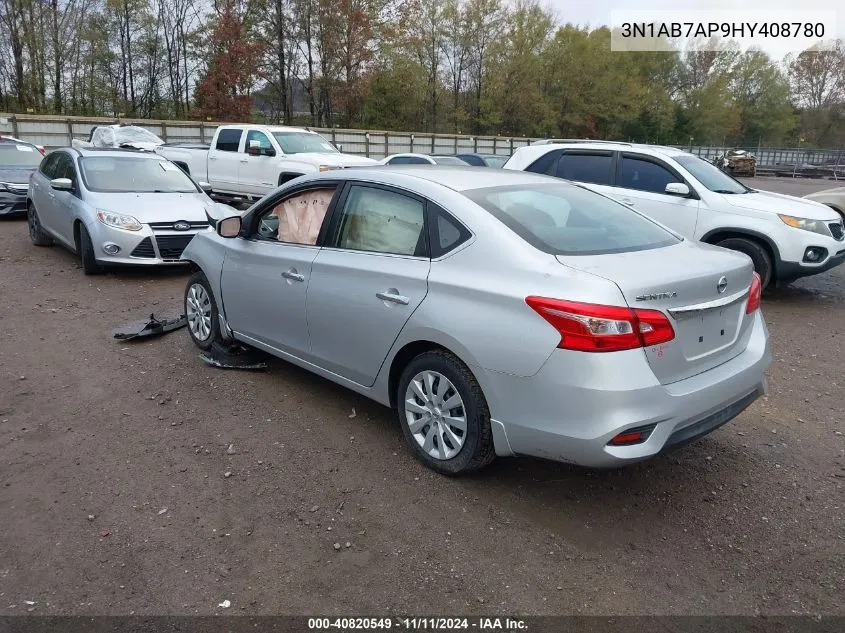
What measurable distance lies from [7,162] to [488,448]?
14.6 metres

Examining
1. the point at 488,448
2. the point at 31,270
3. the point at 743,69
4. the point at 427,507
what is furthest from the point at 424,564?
the point at 743,69

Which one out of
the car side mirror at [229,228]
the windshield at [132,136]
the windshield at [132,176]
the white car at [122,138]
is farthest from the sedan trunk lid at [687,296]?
the windshield at [132,136]

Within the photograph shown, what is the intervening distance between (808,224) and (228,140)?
11752 millimetres

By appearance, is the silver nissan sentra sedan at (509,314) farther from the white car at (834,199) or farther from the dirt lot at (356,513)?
the white car at (834,199)

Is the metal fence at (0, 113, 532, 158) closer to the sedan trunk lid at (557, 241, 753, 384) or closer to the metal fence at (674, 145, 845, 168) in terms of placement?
the sedan trunk lid at (557, 241, 753, 384)

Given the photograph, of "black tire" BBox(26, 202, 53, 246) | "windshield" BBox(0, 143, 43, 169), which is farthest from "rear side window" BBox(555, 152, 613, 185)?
"windshield" BBox(0, 143, 43, 169)

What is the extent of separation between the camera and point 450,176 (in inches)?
169

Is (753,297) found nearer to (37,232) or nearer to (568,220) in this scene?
(568,220)

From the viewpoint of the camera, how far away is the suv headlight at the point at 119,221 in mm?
8453

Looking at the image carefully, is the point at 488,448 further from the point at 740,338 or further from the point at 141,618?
the point at 141,618

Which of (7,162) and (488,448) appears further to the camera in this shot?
(7,162)

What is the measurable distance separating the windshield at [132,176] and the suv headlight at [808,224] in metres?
7.76

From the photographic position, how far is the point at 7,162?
14344 mm

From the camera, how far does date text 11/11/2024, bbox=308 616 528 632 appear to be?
2.71 m
